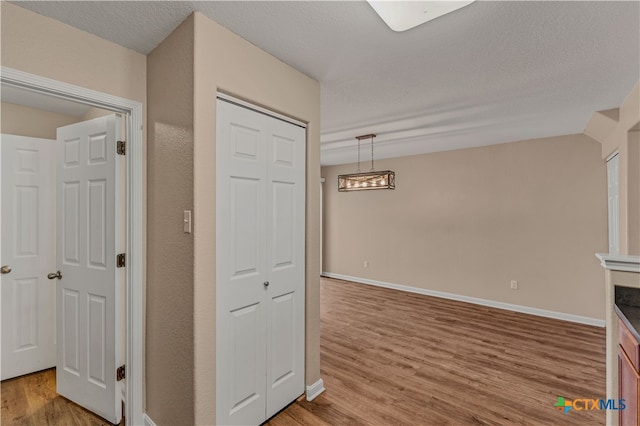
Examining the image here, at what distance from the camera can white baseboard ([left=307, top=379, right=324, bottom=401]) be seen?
225 centimetres

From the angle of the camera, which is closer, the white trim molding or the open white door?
the white trim molding

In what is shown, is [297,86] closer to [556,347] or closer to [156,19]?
[156,19]

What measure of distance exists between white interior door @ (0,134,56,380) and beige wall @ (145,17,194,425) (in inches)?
58.8

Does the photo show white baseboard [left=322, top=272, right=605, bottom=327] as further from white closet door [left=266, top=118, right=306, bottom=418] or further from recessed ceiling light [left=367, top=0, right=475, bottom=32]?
recessed ceiling light [left=367, top=0, right=475, bottom=32]

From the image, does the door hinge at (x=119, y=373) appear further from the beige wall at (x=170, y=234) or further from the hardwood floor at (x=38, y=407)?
the hardwood floor at (x=38, y=407)

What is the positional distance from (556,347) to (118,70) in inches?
182

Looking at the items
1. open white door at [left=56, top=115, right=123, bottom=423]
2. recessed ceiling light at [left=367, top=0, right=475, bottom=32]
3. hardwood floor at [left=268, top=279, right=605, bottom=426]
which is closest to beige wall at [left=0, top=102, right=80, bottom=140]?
open white door at [left=56, top=115, right=123, bottom=423]

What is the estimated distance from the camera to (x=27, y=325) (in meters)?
2.55

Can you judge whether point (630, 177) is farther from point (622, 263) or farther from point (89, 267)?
point (89, 267)

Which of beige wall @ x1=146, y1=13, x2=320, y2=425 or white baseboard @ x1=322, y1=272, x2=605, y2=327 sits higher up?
beige wall @ x1=146, y1=13, x2=320, y2=425

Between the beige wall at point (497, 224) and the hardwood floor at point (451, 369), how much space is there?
515 mm

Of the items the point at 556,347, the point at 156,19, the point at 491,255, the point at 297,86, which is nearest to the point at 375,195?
the point at 491,255

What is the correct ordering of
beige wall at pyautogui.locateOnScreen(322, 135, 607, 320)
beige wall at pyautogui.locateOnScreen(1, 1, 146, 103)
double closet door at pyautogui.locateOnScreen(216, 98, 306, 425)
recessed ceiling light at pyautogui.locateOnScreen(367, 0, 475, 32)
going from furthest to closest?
beige wall at pyautogui.locateOnScreen(322, 135, 607, 320) < double closet door at pyautogui.locateOnScreen(216, 98, 306, 425) < beige wall at pyautogui.locateOnScreen(1, 1, 146, 103) < recessed ceiling light at pyautogui.locateOnScreen(367, 0, 475, 32)

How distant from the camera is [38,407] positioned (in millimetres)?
2125
